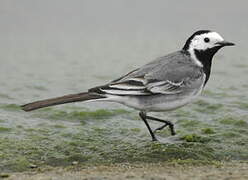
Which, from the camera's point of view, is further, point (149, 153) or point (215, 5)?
point (215, 5)

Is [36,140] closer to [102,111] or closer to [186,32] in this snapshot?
[102,111]

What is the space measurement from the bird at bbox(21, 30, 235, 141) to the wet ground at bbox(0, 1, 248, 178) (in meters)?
0.45

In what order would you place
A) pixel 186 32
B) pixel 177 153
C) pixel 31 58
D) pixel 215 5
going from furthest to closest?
pixel 215 5 → pixel 186 32 → pixel 31 58 → pixel 177 153

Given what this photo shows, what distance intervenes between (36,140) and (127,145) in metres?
1.08

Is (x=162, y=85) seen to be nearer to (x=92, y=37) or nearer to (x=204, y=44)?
(x=204, y=44)

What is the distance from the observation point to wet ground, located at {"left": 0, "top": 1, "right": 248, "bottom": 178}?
7.54 m

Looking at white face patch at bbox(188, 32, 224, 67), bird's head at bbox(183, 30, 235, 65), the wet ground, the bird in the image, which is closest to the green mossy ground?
the wet ground

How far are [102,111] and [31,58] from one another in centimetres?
370

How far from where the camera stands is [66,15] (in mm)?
15203

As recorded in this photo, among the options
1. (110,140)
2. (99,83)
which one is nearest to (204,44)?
(110,140)

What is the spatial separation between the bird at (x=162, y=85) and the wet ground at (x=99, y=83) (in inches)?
17.6

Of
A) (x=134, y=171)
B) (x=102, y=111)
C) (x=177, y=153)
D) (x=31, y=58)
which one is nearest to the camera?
(x=134, y=171)

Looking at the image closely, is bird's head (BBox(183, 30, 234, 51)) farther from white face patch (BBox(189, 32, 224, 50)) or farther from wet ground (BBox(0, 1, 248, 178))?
wet ground (BBox(0, 1, 248, 178))

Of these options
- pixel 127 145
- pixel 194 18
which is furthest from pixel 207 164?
pixel 194 18
